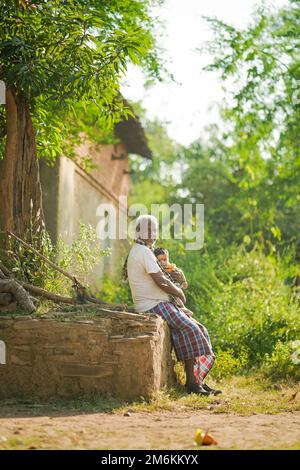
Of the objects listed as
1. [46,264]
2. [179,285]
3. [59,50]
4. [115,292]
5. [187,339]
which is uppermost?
[59,50]

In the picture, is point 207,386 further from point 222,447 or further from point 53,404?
point 222,447

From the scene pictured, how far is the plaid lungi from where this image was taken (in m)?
7.73

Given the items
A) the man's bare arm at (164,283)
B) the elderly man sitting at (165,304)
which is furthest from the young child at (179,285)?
the man's bare arm at (164,283)

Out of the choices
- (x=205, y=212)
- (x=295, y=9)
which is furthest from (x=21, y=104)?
(x=205, y=212)

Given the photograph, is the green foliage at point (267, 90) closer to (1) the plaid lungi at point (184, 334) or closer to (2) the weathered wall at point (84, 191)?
(2) the weathered wall at point (84, 191)

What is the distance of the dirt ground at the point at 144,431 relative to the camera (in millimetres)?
4992

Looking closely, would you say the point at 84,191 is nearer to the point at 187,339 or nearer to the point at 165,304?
the point at 165,304

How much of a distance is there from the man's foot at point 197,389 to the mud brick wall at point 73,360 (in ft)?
2.51

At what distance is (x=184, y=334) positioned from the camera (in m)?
7.79

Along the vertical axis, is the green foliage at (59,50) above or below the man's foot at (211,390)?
above

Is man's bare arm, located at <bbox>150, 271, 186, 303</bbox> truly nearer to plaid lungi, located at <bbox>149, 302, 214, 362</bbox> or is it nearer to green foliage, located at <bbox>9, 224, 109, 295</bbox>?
plaid lungi, located at <bbox>149, 302, 214, 362</bbox>

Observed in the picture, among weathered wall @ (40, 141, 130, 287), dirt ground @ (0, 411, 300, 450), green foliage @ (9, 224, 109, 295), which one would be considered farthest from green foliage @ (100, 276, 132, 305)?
dirt ground @ (0, 411, 300, 450)

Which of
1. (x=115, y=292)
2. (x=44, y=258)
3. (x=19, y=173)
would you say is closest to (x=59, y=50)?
(x=19, y=173)

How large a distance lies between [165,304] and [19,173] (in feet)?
7.45
